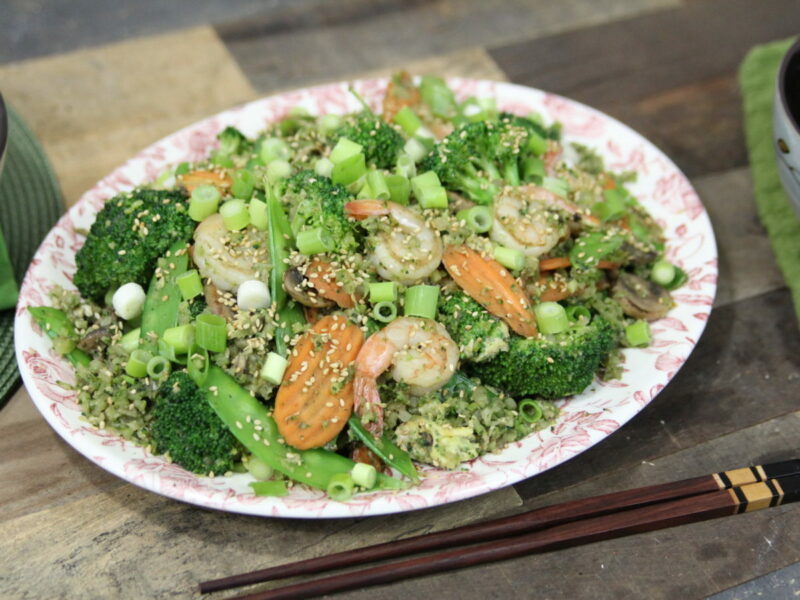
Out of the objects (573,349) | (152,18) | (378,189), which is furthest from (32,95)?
(573,349)

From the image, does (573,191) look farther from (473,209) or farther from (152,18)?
(152,18)

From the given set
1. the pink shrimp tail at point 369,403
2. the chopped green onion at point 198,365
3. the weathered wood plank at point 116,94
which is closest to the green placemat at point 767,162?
the pink shrimp tail at point 369,403

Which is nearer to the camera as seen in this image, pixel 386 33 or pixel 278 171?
pixel 278 171

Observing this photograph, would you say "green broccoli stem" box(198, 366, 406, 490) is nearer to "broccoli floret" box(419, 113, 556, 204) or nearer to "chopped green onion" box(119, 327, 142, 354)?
"chopped green onion" box(119, 327, 142, 354)

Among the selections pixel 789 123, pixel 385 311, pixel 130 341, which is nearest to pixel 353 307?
pixel 385 311

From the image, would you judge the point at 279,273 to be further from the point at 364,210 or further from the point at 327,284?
the point at 364,210

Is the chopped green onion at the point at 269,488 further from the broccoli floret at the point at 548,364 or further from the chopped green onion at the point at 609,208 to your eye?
A: the chopped green onion at the point at 609,208
